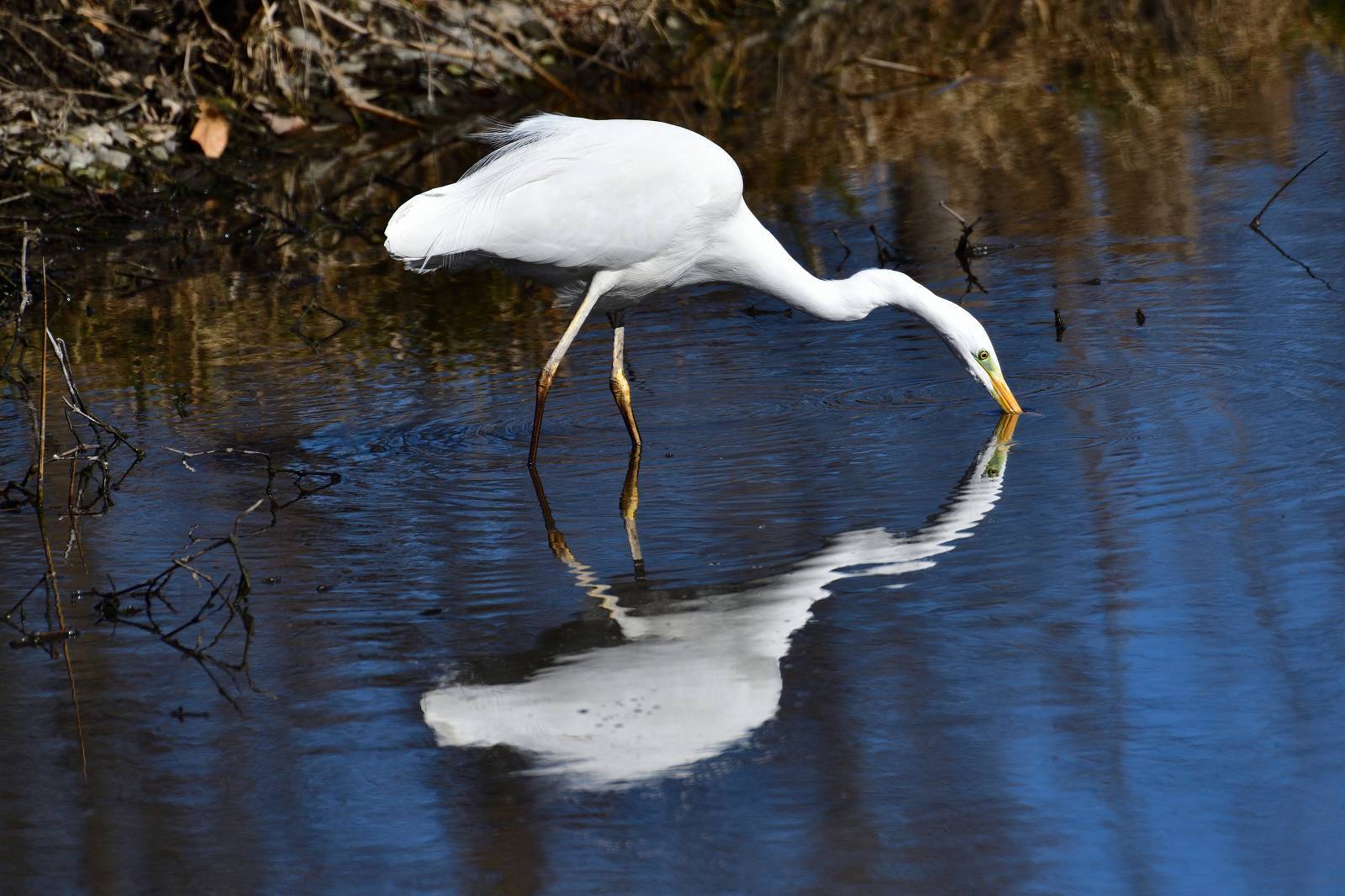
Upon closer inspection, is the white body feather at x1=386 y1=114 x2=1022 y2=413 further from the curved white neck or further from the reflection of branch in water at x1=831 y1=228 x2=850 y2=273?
the reflection of branch in water at x1=831 y1=228 x2=850 y2=273

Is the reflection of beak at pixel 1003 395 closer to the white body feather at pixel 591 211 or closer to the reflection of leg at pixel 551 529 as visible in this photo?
the white body feather at pixel 591 211

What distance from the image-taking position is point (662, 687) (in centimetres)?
428

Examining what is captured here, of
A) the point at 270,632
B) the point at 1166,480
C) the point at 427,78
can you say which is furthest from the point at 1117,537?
the point at 427,78

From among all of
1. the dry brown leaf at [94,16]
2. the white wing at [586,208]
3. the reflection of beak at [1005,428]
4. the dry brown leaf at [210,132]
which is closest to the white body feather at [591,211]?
the white wing at [586,208]

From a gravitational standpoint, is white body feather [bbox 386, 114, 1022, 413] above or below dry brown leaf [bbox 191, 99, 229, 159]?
below

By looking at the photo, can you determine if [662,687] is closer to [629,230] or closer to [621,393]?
[621,393]

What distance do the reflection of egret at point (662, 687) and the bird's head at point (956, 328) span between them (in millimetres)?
1466

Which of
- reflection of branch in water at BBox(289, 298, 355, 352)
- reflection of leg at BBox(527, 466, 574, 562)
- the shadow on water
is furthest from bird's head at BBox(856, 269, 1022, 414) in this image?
reflection of branch in water at BBox(289, 298, 355, 352)

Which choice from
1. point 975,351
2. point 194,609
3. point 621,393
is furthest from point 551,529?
point 975,351

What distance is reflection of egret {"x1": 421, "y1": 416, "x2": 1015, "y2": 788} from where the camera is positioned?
396 centimetres

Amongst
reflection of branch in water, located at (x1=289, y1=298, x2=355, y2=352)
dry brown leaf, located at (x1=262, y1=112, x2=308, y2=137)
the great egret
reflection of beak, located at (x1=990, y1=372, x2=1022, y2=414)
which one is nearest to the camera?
reflection of beak, located at (x1=990, y1=372, x2=1022, y2=414)

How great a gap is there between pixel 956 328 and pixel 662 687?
281 centimetres

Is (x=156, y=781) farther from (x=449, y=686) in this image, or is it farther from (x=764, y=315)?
(x=764, y=315)

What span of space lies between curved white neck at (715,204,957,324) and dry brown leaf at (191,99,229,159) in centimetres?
Result: 813
